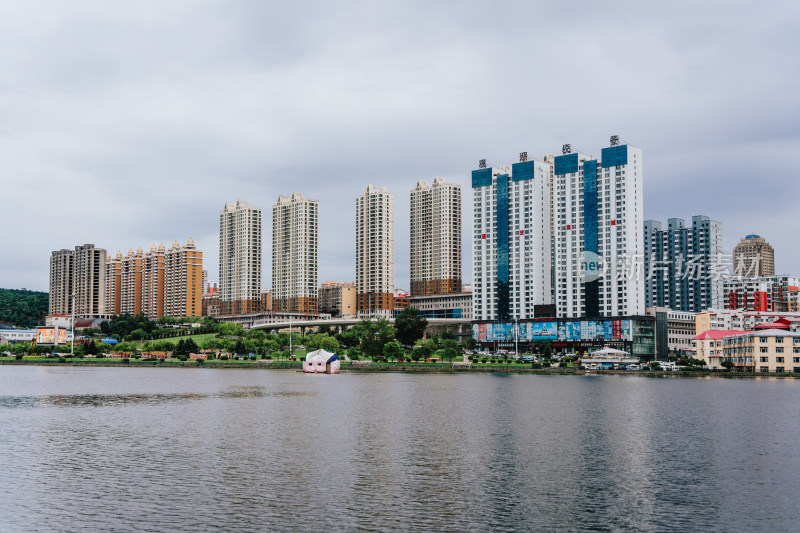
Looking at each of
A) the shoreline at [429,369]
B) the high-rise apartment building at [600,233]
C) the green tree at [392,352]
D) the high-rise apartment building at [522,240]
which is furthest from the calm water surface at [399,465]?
the high-rise apartment building at [522,240]

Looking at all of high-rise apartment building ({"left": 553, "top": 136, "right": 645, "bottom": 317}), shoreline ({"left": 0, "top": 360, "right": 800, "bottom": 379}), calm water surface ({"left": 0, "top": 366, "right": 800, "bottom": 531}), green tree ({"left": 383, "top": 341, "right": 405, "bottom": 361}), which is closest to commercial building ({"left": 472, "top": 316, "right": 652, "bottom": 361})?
high-rise apartment building ({"left": 553, "top": 136, "right": 645, "bottom": 317})

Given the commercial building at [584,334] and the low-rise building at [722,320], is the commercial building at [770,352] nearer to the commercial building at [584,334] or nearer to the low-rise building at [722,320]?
the commercial building at [584,334]

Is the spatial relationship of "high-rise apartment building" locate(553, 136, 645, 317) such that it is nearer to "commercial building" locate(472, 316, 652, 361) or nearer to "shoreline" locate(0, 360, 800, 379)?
"commercial building" locate(472, 316, 652, 361)

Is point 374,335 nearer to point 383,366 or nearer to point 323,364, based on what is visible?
point 383,366

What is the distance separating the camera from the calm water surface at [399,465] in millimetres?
32125

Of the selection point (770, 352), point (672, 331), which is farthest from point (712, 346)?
point (672, 331)

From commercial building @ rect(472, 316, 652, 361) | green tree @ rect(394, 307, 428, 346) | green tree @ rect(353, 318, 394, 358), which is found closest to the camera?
green tree @ rect(353, 318, 394, 358)

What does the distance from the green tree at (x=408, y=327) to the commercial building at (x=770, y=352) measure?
75.7 meters

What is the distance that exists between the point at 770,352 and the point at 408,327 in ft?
268

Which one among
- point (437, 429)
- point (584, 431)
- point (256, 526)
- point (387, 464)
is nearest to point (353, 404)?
point (437, 429)

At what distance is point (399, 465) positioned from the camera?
43.4 metres

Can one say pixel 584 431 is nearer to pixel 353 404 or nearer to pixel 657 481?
pixel 657 481

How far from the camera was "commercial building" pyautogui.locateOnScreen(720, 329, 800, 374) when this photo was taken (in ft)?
440

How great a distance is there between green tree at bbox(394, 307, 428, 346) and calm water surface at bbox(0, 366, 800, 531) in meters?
105
